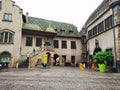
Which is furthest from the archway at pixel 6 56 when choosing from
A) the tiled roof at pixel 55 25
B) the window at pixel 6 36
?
the tiled roof at pixel 55 25

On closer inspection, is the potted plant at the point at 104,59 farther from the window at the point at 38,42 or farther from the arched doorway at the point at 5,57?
the arched doorway at the point at 5,57

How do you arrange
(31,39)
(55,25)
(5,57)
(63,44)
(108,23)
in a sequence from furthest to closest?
(55,25)
(63,44)
(31,39)
(5,57)
(108,23)

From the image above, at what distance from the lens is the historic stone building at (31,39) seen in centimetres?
2534

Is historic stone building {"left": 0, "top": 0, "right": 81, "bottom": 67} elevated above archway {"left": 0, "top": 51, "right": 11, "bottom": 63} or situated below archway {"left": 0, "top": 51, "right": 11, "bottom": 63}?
above

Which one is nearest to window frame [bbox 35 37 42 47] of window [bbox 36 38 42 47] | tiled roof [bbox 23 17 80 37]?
window [bbox 36 38 42 47]

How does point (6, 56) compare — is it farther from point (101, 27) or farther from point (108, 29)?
point (108, 29)

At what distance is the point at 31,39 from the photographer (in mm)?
29328

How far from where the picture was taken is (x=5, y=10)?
25828 millimetres

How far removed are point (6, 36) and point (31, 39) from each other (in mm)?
5350

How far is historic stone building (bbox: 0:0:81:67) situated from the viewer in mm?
25344

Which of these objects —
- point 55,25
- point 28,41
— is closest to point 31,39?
point 28,41

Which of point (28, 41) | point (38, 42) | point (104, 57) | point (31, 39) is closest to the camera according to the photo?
point (104, 57)

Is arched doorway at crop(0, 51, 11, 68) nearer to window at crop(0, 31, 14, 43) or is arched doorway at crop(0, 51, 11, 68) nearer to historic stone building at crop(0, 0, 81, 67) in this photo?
historic stone building at crop(0, 0, 81, 67)

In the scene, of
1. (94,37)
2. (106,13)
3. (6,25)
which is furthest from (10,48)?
(106,13)
